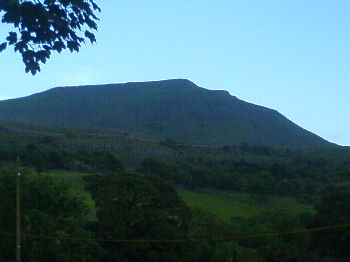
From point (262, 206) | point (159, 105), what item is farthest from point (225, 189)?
point (159, 105)

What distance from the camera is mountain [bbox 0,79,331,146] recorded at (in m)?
140

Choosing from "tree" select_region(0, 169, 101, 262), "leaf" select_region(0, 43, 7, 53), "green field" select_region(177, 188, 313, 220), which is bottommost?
"green field" select_region(177, 188, 313, 220)

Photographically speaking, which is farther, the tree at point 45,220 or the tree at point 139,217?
the tree at point 139,217

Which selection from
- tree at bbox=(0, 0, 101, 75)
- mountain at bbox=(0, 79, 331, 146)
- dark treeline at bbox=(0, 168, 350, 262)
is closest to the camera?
tree at bbox=(0, 0, 101, 75)

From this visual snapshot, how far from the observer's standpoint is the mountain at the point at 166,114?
140 meters

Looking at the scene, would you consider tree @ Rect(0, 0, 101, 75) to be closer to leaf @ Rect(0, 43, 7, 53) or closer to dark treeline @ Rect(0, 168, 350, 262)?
leaf @ Rect(0, 43, 7, 53)

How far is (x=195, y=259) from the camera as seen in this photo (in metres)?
33.9

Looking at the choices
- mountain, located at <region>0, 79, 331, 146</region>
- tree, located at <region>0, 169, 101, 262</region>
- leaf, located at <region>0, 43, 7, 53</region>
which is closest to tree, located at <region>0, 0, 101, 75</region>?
leaf, located at <region>0, 43, 7, 53</region>

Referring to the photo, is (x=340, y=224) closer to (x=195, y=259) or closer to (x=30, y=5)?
(x=195, y=259)

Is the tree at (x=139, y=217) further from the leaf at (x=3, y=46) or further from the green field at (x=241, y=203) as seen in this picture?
the leaf at (x=3, y=46)

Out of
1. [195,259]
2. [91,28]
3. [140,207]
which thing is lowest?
[195,259]

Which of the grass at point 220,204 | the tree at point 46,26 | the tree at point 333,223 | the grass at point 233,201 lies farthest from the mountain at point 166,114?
the tree at point 46,26

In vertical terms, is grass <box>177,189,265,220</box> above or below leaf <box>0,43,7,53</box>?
below

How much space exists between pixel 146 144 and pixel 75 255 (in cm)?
7030
